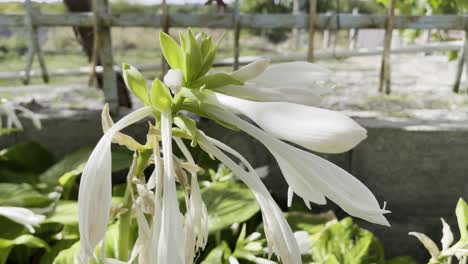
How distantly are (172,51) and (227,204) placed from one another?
2.95 feet

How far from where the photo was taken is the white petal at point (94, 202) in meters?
0.39

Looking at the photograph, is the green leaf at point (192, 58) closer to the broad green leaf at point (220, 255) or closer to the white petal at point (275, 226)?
the white petal at point (275, 226)

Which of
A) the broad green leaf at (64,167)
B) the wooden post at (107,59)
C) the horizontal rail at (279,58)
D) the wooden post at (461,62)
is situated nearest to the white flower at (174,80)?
the broad green leaf at (64,167)

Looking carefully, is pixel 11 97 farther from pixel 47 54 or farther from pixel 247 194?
pixel 47 54

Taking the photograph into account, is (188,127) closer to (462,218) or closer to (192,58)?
(192,58)

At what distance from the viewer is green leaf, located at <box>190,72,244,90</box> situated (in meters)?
0.46

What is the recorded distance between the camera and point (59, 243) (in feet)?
3.93

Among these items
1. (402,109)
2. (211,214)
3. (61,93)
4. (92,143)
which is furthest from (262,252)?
(61,93)

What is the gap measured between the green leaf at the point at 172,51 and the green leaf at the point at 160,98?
4 centimetres

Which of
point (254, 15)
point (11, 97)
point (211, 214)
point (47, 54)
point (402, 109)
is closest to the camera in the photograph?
point (211, 214)

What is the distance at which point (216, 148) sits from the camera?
1.51 feet

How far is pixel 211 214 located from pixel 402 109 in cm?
89

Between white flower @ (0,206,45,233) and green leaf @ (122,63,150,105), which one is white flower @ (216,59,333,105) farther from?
white flower @ (0,206,45,233)

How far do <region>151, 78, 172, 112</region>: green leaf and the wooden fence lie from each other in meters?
1.22
